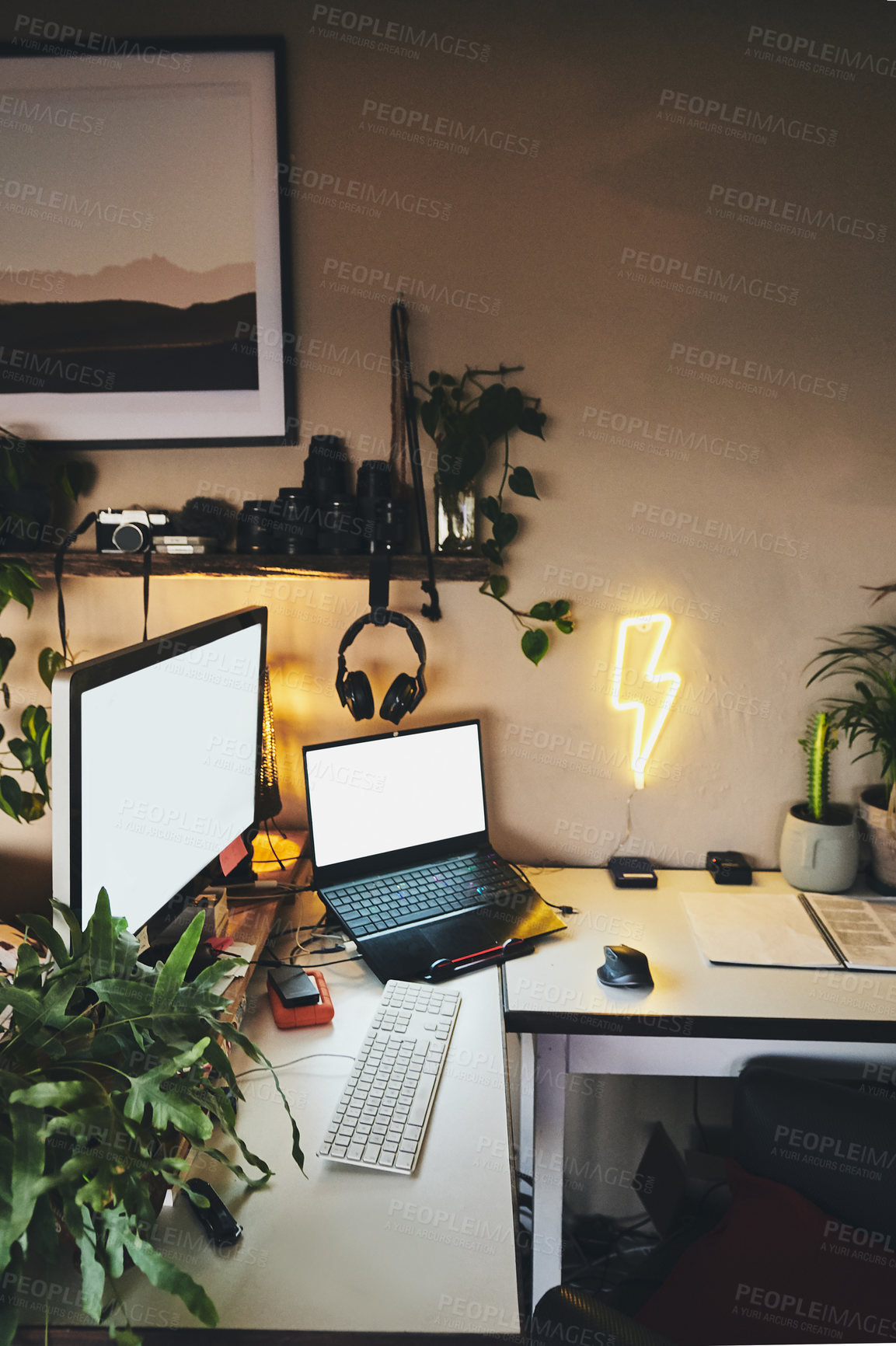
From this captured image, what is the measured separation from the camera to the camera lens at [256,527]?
5.21 feet

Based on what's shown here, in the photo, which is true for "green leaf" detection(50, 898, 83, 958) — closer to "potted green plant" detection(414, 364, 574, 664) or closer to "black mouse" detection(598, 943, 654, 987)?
"black mouse" detection(598, 943, 654, 987)

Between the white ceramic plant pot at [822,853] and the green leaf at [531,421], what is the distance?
969 millimetres

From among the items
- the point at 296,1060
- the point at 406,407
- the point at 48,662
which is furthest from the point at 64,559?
the point at 296,1060

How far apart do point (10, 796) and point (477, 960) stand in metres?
1.01

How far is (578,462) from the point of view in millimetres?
1681

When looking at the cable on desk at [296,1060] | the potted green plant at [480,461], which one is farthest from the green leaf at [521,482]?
the cable on desk at [296,1060]

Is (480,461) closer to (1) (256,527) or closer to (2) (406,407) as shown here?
(2) (406,407)

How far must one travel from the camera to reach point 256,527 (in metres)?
1.59

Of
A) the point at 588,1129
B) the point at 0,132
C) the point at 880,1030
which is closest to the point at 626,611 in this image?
the point at 880,1030

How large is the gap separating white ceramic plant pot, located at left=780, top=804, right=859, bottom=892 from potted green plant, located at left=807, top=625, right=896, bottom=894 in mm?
55

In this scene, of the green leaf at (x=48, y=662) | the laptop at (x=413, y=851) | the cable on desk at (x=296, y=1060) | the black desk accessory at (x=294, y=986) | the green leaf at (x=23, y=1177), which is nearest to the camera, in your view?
the green leaf at (x=23, y=1177)

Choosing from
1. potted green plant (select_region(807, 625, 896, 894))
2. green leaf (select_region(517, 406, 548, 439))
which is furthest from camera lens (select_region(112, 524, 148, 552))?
potted green plant (select_region(807, 625, 896, 894))

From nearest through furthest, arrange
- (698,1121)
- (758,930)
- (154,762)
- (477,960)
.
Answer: (154,762) < (477,960) < (758,930) < (698,1121)

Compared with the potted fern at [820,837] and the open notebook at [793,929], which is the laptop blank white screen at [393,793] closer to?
the open notebook at [793,929]
